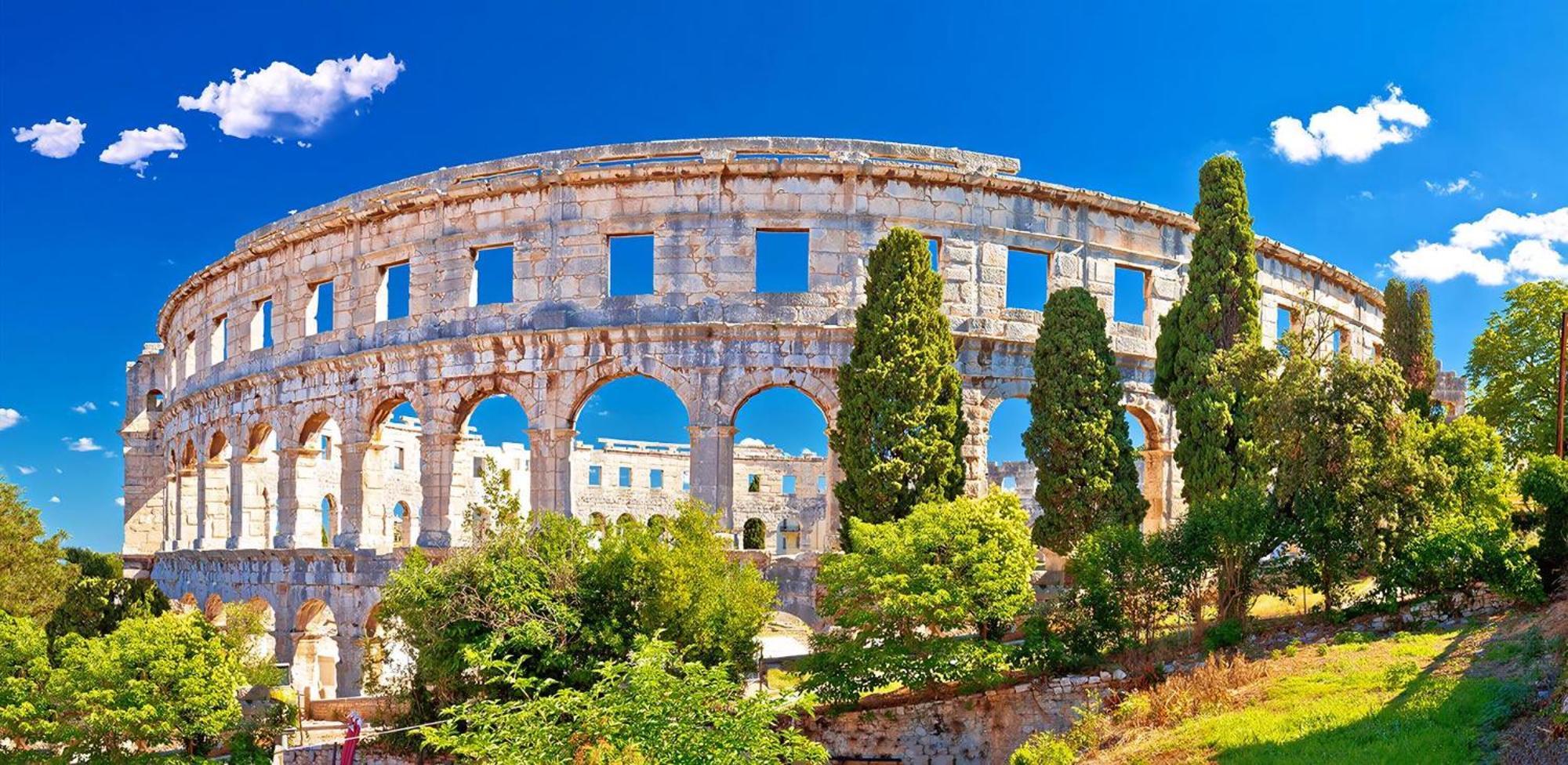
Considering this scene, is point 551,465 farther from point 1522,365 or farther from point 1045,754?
point 1522,365

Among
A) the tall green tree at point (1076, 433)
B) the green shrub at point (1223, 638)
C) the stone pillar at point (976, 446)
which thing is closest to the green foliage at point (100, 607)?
the stone pillar at point (976, 446)

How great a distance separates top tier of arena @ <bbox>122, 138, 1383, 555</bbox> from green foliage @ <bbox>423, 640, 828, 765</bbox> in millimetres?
6734

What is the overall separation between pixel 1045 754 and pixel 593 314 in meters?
11.9

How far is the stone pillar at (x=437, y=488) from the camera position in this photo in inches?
914

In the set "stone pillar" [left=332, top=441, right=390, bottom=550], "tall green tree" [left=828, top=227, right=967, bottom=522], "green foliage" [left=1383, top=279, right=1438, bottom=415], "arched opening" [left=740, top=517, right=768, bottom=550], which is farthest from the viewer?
"arched opening" [left=740, top=517, right=768, bottom=550]

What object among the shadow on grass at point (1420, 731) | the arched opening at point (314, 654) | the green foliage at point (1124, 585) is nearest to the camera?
the shadow on grass at point (1420, 731)

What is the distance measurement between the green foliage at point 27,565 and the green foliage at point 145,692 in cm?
972

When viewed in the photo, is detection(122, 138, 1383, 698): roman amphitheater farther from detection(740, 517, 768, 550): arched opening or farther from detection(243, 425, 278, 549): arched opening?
A: detection(740, 517, 768, 550): arched opening

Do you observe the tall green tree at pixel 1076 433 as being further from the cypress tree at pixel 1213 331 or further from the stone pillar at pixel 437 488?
the stone pillar at pixel 437 488

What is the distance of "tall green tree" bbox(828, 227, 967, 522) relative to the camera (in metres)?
19.7

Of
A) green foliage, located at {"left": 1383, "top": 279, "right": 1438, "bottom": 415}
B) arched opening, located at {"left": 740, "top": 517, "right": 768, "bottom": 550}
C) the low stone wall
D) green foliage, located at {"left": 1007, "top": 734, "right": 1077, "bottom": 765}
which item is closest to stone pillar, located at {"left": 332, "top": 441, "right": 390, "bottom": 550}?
the low stone wall

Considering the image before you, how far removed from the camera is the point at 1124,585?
17.2 metres

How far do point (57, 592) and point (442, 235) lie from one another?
1351cm

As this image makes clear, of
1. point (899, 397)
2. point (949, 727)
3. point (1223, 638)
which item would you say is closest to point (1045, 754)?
point (949, 727)
